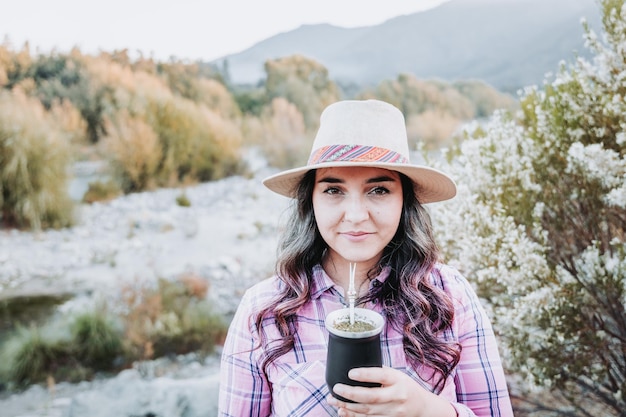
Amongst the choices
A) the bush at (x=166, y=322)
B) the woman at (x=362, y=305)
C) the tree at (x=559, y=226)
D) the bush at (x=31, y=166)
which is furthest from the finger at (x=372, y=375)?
the bush at (x=31, y=166)

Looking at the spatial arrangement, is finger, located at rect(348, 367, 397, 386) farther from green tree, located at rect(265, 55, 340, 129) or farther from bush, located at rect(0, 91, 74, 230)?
green tree, located at rect(265, 55, 340, 129)

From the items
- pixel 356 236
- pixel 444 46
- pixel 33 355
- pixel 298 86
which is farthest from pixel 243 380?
pixel 444 46

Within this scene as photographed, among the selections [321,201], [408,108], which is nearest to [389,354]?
[321,201]

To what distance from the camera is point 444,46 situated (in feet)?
22.3

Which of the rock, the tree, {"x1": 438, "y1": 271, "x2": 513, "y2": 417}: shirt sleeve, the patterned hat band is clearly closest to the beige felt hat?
the patterned hat band

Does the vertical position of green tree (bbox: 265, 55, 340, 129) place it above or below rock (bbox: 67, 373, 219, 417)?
above

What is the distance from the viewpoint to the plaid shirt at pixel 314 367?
132cm

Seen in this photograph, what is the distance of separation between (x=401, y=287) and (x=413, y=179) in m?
0.32

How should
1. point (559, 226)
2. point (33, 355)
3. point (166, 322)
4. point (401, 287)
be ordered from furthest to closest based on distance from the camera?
point (166, 322)
point (33, 355)
point (559, 226)
point (401, 287)

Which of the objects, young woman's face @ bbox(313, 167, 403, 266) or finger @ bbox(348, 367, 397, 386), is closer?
finger @ bbox(348, 367, 397, 386)

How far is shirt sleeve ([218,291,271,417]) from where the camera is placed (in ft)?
4.58

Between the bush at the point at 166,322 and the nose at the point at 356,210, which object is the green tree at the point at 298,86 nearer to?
the bush at the point at 166,322

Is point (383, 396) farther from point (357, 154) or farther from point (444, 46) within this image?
point (444, 46)

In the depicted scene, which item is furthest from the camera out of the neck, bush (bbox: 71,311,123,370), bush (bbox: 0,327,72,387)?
bush (bbox: 71,311,123,370)
